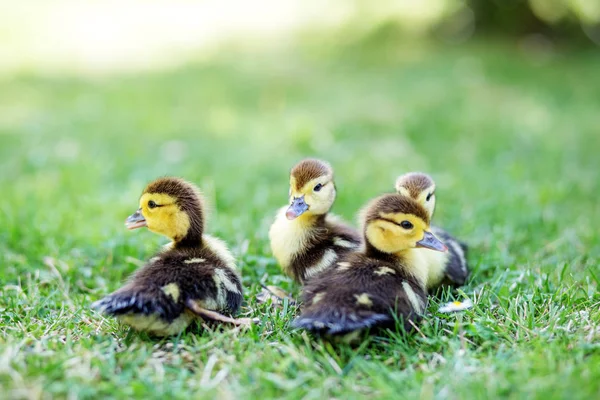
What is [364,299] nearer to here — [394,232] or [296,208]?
[394,232]

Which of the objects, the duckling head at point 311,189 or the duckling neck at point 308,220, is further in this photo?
the duckling neck at point 308,220

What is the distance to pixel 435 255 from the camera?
3.96m

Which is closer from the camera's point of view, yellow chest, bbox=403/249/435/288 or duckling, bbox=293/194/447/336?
duckling, bbox=293/194/447/336

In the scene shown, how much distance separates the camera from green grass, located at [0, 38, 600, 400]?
304cm

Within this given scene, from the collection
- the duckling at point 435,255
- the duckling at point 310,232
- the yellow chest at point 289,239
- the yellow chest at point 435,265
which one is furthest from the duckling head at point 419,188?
the yellow chest at point 289,239

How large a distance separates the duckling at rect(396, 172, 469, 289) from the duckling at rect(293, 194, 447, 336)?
0.92 ft

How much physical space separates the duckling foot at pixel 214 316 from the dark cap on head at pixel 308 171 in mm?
882

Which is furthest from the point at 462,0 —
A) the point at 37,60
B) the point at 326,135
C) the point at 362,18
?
the point at 37,60

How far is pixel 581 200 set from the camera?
249 inches

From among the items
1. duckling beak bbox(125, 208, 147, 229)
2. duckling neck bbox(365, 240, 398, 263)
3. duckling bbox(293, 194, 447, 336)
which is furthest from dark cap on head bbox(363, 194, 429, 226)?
duckling beak bbox(125, 208, 147, 229)

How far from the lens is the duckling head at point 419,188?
160 inches

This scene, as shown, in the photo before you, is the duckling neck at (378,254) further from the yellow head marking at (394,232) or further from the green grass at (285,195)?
the green grass at (285,195)

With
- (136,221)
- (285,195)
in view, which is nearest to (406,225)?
(136,221)

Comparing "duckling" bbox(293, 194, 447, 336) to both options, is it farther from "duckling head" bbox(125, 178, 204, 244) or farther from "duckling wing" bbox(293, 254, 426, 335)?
"duckling head" bbox(125, 178, 204, 244)
